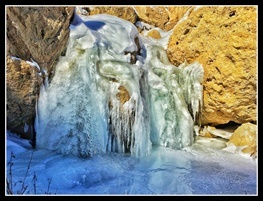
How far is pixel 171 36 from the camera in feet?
24.5

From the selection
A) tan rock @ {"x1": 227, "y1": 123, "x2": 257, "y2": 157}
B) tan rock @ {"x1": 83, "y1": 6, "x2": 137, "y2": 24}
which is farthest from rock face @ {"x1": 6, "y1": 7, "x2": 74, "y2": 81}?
tan rock @ {"x1": 227, "y1": 123, "x2": 257, "y2": 157}

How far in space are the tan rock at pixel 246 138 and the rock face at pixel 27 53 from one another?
4070mm

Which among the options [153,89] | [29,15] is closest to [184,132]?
[153,89]

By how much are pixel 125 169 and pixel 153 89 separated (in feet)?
7.63

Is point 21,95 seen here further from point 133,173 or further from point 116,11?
point 116,11

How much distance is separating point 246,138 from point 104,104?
3.04 metres

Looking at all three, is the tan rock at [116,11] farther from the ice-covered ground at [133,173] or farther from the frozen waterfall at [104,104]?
the ice-covered ground at [133,173]

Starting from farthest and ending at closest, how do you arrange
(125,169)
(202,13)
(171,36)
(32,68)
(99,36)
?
1. (171,36)
2. (202,13)
3. (99,36)
4. (32,68)
5. (125,169)

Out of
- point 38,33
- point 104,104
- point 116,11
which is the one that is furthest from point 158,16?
point 38,33

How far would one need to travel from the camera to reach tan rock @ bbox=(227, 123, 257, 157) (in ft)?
16.6

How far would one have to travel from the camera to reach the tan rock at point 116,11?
338 inches

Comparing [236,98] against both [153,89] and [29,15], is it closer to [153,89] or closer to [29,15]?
[153,89]

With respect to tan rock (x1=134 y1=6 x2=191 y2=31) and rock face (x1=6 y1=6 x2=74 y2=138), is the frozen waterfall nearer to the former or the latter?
rock face (x1=6 y1=6 x2=74 y2=138)

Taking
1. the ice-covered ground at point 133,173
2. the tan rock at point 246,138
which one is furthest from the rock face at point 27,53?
the tan rock at point 246,138
